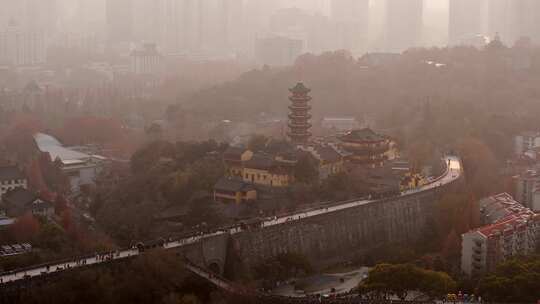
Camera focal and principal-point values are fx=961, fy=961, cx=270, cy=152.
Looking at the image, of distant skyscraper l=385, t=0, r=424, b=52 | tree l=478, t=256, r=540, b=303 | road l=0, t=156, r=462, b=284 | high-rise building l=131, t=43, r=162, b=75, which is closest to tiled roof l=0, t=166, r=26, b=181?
road l=0, t=156, r=462, b=284

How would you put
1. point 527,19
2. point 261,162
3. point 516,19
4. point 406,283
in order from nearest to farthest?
point 406,283, point 261,162, point 527,19, point 516,19

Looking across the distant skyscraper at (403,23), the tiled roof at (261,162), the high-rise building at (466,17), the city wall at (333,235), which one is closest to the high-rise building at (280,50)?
the distant skyscraper at (403,23)

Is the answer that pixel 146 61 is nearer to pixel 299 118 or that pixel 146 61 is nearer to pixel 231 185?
pixel 299 118

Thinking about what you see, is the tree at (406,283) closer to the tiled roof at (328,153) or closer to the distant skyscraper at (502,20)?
the tiled roof at (328,153)

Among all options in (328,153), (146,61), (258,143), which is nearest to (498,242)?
(328,153)

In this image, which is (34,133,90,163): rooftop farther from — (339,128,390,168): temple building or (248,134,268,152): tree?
(339,128,390,168): temple building

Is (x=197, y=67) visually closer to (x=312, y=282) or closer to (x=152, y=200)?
(x=152, y=200)
